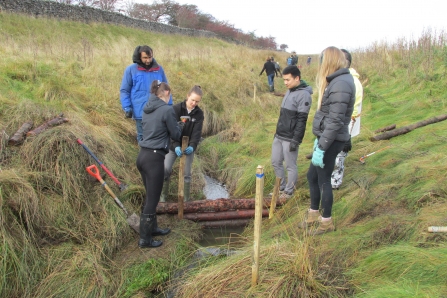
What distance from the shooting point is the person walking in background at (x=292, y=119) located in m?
4.20

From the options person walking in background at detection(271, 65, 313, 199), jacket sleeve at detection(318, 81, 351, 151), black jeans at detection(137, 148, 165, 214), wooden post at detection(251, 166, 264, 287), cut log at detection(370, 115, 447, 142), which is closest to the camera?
wooden post at detection(251, 166, 264, 287)

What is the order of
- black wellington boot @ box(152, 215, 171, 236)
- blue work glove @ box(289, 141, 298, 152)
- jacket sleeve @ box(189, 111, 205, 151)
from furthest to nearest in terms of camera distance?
jacket sleeve @ box(189, 111, 205, 151)
blue work glove @ box(289, 141, 298, 152)
black wellington boot @ box(152, 215, 171, 236)

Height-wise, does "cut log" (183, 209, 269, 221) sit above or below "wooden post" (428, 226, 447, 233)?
below

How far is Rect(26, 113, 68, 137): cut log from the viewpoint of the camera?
4492 mm

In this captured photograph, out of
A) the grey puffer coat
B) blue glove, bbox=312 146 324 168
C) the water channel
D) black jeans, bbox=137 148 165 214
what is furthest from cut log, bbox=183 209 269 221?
the grey puffer coat

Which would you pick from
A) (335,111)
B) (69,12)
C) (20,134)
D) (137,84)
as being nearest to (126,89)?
(137,84)

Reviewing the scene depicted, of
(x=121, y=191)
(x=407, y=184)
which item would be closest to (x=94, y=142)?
(x=121, y=191)

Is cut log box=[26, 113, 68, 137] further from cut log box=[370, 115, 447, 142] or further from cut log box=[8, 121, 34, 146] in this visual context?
cut log box=[370, 115, 447, 142]

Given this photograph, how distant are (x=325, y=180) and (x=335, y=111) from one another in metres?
0.75

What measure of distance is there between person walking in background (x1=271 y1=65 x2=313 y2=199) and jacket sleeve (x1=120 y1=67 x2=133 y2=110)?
2.26 metres

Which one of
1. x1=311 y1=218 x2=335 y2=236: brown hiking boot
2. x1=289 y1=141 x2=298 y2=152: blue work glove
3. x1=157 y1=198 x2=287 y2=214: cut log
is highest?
x1=289 y1=141 x2=298 y2=152: blue work glove

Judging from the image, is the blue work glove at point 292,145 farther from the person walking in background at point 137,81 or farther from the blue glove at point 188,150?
the person walking in background at point 137,81

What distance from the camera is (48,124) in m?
4.87

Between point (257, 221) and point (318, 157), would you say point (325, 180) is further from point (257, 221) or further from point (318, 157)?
point (257, 221)
